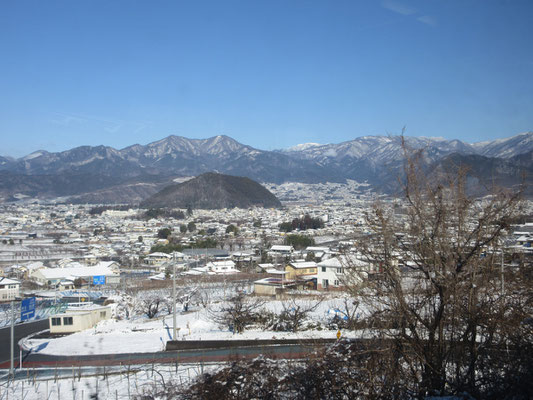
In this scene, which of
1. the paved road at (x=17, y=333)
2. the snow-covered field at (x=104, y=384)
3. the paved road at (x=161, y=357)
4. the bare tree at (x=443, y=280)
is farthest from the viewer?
the paved road at (x=17, y=333)

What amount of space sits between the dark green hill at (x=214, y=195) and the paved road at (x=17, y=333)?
6221cm

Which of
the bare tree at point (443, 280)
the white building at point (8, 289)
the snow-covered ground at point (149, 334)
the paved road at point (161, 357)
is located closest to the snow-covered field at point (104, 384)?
the paved road at point (161, 357)

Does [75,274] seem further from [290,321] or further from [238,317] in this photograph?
[290,321]

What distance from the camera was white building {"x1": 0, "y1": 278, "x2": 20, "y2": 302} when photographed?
17062 millimetres

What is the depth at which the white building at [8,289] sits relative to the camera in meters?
17.1

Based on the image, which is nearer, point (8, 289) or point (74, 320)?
point (74, 320)

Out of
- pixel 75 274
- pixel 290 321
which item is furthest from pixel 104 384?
pixel 75 274

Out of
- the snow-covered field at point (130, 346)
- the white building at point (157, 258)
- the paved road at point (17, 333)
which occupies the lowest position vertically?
the white building at point (157, 258)

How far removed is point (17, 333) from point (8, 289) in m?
8.29

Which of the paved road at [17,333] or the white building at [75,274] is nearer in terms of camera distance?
the paved road at [17,333]

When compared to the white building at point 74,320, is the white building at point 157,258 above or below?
below

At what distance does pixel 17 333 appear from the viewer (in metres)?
10.2

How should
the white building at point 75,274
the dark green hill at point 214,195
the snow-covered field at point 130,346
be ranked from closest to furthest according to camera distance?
the snow-covered field at point 130,346 < the white building at point 75,274 < the dark green hill at point 214,195

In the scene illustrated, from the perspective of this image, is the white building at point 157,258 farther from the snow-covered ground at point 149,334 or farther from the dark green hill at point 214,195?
the dark green hill at point 214,195
